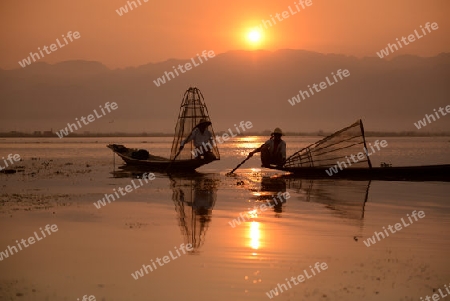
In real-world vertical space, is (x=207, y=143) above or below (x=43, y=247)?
above

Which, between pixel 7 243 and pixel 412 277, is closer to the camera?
pixel 412 277

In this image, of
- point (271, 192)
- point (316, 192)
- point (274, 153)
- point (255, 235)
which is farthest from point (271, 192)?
point (255, 235)

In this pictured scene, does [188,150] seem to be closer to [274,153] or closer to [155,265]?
[274,153]

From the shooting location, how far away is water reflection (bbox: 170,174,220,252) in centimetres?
1146

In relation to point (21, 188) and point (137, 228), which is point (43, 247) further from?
point (21, 188)

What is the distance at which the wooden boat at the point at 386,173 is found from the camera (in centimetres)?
2258

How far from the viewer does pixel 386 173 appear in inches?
918

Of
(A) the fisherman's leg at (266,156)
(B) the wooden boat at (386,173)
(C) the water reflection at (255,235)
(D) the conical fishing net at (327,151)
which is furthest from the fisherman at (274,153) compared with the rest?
(C) the water reflection at (255,235)

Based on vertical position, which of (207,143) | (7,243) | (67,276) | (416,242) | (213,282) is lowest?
(416,242)

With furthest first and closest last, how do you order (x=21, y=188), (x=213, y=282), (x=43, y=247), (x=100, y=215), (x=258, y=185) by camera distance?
(x=258, y=185), (x=21, y=188), (x=100, y=215), (x=43, y=247), (x=213, y=282)

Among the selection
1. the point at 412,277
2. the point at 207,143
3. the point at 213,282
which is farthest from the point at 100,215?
the point at 207,143

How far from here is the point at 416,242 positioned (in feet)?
35.0

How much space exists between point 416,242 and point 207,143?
50.7 feet

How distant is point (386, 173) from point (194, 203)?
9.96 metres
